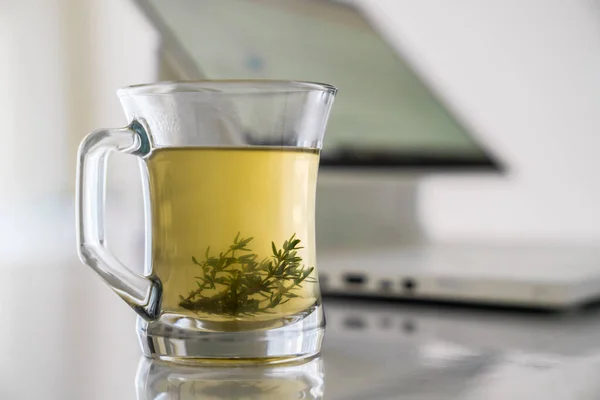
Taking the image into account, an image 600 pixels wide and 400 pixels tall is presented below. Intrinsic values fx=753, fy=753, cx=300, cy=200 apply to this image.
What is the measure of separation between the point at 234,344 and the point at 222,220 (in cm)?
8

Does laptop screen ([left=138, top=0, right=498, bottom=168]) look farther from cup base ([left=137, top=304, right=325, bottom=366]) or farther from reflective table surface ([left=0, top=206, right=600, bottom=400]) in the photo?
cup base ([left=137, top=304, right=325, bottom=366])

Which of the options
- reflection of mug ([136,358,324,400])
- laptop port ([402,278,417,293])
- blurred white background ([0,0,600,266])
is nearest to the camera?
reflection of mug ([136,358,324,400])

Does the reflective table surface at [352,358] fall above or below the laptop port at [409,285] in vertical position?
below

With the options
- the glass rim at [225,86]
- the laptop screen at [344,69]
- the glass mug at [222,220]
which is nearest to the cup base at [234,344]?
the glass mug at [222,220]

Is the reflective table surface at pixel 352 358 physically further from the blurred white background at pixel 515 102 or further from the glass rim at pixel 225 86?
the blurred white background at pixel 515 102

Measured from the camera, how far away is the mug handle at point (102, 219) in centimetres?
51

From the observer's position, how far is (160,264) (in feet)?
1.67

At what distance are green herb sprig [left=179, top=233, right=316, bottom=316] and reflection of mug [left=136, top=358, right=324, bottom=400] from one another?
0.04 meters

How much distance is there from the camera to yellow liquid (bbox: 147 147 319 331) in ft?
1.59

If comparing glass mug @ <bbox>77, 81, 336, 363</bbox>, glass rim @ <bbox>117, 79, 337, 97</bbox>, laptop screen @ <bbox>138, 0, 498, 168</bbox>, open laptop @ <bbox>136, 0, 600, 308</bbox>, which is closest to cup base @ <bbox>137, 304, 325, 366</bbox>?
glass mug @ <bbox>77, 81, 336, 363</bbox>

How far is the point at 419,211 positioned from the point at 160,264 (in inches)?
41.5

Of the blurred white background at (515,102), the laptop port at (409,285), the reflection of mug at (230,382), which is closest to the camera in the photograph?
the reflection of mug at (230,382)

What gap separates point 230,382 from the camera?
471mm

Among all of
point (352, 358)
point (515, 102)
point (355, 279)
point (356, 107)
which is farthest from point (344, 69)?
point (352, 358)
